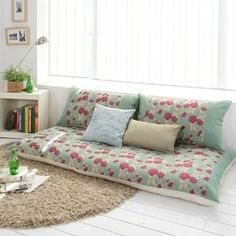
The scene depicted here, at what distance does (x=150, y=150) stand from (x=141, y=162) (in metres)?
0.32

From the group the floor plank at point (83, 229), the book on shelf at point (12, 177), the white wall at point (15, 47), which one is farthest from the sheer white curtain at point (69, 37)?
the floor plank at point (83, 229)

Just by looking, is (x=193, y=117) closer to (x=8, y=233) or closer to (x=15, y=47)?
(x=8, y=233)

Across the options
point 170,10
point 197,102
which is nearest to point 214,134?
point 197,102

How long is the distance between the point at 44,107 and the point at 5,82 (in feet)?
1.75

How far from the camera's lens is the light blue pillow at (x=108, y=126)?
3243 mm

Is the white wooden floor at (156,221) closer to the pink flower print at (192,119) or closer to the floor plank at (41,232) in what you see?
the floor plank at (41,232)

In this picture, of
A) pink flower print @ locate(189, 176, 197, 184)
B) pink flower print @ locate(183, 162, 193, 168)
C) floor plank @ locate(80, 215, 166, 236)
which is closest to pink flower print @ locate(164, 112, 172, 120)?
pink flower print @ locate(183, 162, 193, 168)

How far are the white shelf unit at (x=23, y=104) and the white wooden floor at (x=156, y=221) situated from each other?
1919mm

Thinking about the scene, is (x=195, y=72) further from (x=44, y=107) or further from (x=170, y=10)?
(x=44, y=107)

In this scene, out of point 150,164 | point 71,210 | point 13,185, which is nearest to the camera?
point 71,210

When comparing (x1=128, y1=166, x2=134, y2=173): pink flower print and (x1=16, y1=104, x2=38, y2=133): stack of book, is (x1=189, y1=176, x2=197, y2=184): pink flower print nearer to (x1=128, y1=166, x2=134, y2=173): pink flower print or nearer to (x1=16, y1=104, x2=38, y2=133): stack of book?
(x1=128, y1=166, x2=134, y2=173): pink flower print

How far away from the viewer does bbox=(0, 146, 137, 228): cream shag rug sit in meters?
2.19

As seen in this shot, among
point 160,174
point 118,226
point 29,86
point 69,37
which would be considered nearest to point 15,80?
point 29,86

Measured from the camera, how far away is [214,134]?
311cm
